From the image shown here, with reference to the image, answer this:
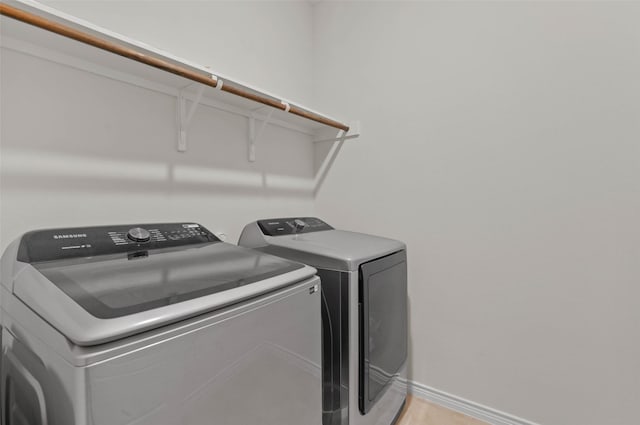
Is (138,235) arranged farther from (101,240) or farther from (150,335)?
(150,335)

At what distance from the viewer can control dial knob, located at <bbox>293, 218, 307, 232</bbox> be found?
1692mm

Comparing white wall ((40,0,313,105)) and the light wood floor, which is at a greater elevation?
white wall ((40,0,313,105))

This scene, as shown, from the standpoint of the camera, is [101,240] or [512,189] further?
[512,189]

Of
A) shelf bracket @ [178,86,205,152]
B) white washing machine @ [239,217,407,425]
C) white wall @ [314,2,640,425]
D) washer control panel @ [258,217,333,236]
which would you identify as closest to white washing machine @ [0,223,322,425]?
white washing machine @ [239,217,407,425]

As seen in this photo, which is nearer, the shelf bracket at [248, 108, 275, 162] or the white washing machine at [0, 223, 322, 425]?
the white washing machine at [0, 223, 322, 425]

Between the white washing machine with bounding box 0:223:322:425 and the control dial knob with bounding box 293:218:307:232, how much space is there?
62 cm

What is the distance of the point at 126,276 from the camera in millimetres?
786

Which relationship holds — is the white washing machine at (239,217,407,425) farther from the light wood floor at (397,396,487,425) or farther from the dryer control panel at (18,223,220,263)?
the dryer control panel at (18,223,220,263)

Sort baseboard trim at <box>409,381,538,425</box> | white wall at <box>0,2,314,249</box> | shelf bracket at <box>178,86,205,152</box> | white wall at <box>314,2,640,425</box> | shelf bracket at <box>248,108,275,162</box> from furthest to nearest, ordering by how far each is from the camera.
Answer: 1. shelf bracket at <box>248,108,275,162</box>
2. baseboard trim at <box>409,381,538,425</box>
3. shelf bracket at <box>178,86,205,152</box>
4. white wall at <box>314,2,640,425</box>
5. white wall at <box>0,2,314,249</box>

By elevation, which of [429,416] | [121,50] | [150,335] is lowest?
[429,416]

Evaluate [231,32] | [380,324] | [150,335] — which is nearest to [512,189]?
[380,324]

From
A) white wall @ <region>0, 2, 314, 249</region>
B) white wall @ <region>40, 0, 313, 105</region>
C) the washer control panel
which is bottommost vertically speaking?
the washer control panel

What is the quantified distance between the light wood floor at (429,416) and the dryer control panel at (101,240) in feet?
4.83

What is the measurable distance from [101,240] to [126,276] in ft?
1.10
